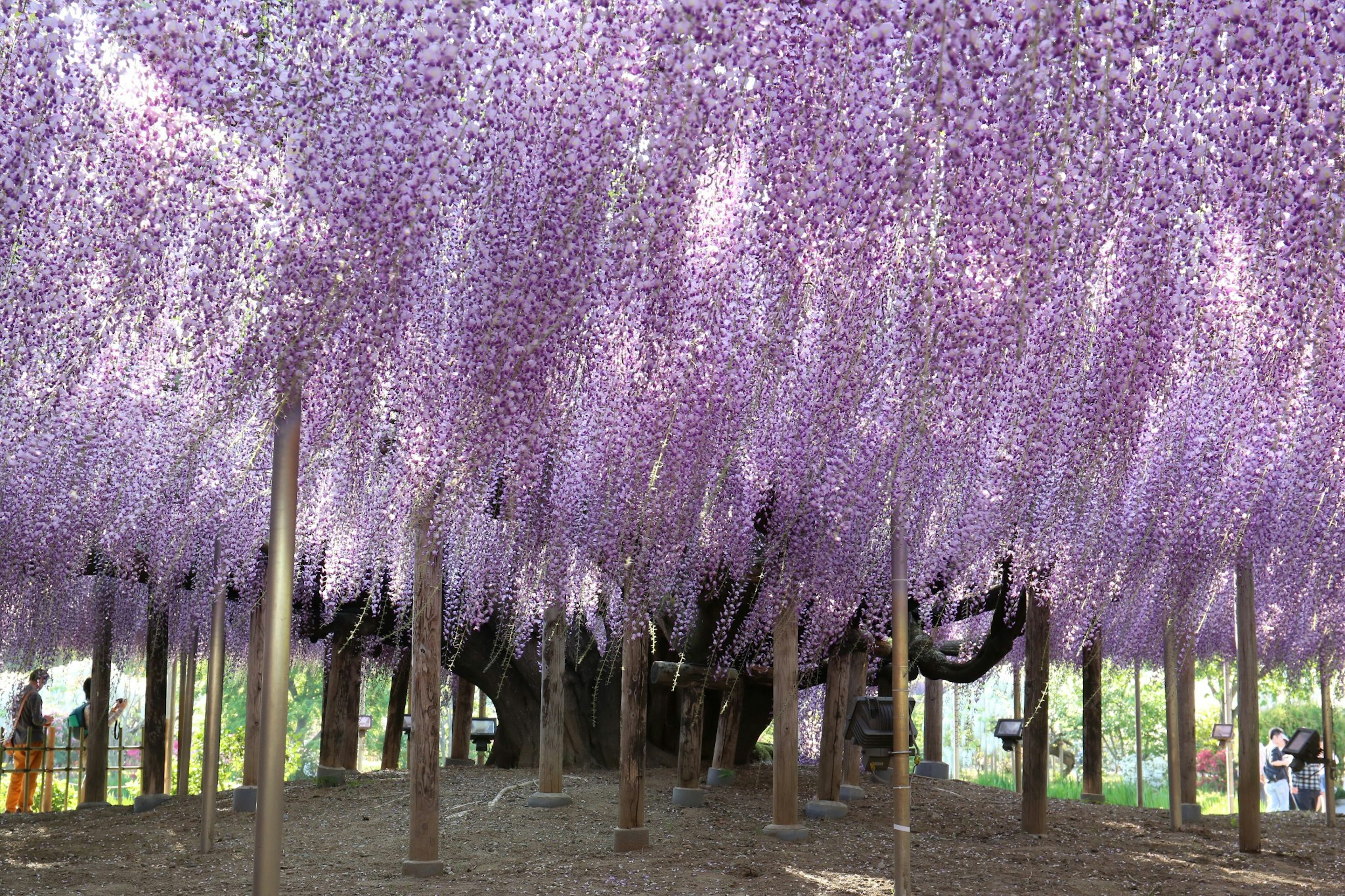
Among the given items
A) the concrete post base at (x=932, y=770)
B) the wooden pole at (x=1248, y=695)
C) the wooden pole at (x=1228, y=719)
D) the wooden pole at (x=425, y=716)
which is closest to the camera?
the wooden pole at (x=425, y=716)

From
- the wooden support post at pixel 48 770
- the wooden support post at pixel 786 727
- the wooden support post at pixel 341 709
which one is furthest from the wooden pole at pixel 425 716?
the wooden support post at pixel 48 770

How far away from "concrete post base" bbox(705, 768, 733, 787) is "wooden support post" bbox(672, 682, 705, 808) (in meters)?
1.19

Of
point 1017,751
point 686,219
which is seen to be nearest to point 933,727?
point 1017,751

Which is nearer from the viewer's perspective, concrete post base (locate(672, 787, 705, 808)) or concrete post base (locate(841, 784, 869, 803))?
concrete post base (locate(672, 787, 705, 808))

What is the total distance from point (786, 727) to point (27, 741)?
794 cm

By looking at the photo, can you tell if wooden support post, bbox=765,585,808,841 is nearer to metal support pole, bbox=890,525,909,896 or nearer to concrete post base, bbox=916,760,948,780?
metal support pole, bbox=890,525,909,896

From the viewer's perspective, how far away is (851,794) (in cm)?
1091

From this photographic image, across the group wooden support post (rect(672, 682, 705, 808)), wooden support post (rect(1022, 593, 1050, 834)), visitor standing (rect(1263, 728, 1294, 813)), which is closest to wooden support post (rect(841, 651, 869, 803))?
wooden support post (rect(672, 682, 705, 808))

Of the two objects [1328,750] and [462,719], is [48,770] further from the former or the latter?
[1328,750]

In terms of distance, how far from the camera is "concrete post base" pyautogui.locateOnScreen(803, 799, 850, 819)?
9648 millimetres

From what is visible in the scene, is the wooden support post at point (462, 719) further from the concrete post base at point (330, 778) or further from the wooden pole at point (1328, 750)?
the wooden pole at point (1328, 750)

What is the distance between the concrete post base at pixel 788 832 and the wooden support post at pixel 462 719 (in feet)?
25.1

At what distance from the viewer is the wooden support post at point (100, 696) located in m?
11.7

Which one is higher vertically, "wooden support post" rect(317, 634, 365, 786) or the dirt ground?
"wooden support post" rect(317, 634, 365, 786)
